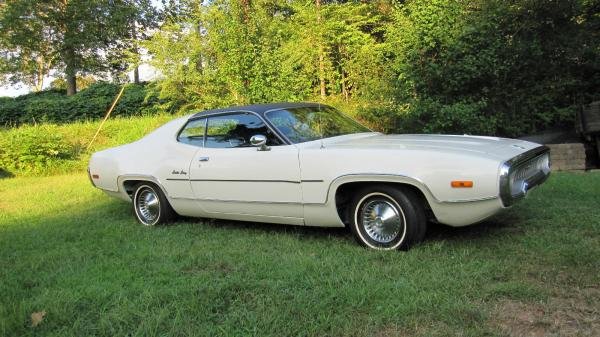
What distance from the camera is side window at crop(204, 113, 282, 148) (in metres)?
5.27

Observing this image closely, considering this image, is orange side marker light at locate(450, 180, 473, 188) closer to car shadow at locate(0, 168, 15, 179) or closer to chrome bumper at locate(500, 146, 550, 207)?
chrome bumper at locate(500, 146, 550, 207)

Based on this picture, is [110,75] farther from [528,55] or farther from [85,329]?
[85,329]

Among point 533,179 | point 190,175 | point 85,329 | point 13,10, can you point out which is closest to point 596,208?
point 533,179

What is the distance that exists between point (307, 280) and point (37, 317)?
1.84m

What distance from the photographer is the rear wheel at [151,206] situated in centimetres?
612

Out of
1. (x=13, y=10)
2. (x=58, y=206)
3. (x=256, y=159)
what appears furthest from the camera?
(x=13, y=10)

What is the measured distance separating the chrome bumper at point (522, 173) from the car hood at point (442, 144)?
70mm

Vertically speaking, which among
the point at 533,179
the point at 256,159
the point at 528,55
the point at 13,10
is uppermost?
the point at 13,10

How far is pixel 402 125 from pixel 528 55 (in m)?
2.70

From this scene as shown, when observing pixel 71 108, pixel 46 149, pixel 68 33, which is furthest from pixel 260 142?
pixel 68 33

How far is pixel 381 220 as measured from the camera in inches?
177

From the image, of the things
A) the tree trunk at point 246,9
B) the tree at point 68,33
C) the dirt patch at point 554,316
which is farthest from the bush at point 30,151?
the tree at point 68,33

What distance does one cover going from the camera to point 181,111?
1545 centimetres

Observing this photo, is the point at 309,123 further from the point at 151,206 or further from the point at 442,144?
the point at 151,206
